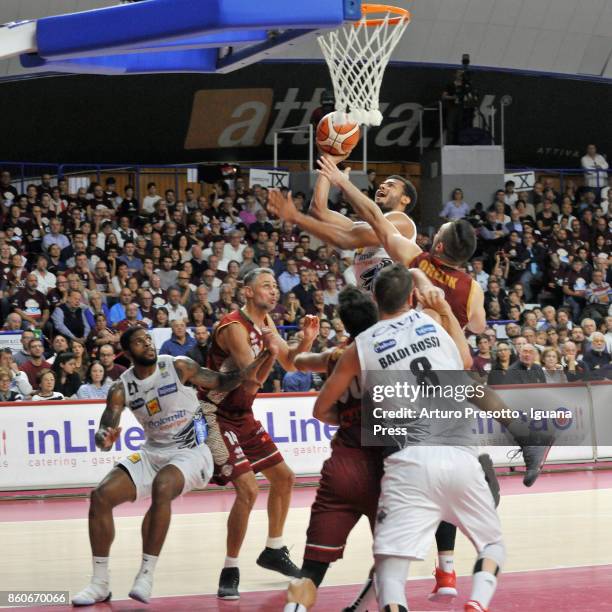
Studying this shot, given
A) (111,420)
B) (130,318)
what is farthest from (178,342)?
(111,420)

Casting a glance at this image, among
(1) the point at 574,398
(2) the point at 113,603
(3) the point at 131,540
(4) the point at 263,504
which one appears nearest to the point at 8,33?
(2) the point at 113,603

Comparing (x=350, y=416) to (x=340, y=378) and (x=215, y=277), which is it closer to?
(x=340, y=378)

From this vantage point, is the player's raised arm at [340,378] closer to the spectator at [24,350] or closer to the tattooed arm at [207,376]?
the tattooed arm at [207,376]

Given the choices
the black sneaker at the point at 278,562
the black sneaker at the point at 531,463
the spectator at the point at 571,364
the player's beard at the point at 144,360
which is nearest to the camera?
the black sneaker at the point at 531,463

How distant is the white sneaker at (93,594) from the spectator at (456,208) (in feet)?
54.4

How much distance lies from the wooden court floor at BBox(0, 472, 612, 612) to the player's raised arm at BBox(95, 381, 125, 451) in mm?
1082

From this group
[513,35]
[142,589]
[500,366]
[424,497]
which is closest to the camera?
[424,497]

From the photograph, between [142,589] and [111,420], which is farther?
[111,420]

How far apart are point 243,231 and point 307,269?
5.40ft

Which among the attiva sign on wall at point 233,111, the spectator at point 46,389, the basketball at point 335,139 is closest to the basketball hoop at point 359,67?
the basketball at point 335,139

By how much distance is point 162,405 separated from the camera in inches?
321

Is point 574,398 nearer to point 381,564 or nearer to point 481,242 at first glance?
point 481,242

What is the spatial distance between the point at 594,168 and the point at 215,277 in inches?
474

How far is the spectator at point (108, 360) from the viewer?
14.5 meters
